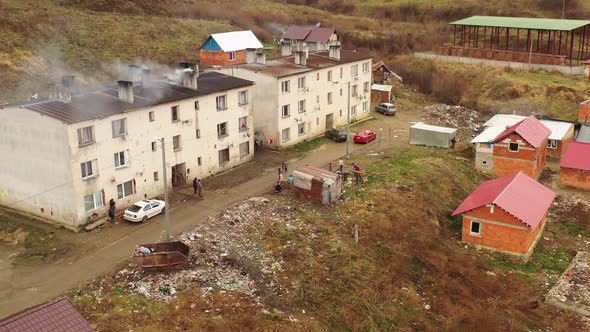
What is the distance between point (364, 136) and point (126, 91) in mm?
25973

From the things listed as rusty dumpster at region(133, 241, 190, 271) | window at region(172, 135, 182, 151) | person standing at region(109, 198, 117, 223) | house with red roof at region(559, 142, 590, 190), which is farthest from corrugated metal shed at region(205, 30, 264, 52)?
rusty dumpster at region(133, 241, 190, 271)

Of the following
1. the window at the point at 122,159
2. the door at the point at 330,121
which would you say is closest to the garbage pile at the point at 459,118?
the door at the point at 330,121

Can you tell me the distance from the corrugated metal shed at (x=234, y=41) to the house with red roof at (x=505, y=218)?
4903cm

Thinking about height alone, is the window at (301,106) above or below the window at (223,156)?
above

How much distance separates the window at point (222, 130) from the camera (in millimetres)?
48094

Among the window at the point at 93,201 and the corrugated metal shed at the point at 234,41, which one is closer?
the window at the point at 93,201

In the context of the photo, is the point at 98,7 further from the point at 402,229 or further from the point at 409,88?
the point at 402,229

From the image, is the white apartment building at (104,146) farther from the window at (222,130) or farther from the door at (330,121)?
the door at (330,121)

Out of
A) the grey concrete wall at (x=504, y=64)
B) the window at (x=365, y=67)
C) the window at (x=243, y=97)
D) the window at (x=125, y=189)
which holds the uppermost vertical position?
the window at (x=365, y=67)

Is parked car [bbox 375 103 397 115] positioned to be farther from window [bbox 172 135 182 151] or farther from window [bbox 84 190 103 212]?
window [bbox 84 190 103 212]

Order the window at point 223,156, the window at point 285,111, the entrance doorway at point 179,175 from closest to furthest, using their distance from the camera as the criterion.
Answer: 1. the entrance doorway at point 179,175
2. the window at point 223,156
3. the window at point 285,111

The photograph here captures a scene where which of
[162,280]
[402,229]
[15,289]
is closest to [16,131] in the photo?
[15,289]

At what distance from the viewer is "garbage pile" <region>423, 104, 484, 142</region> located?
215ft

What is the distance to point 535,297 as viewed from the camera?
3319cm
